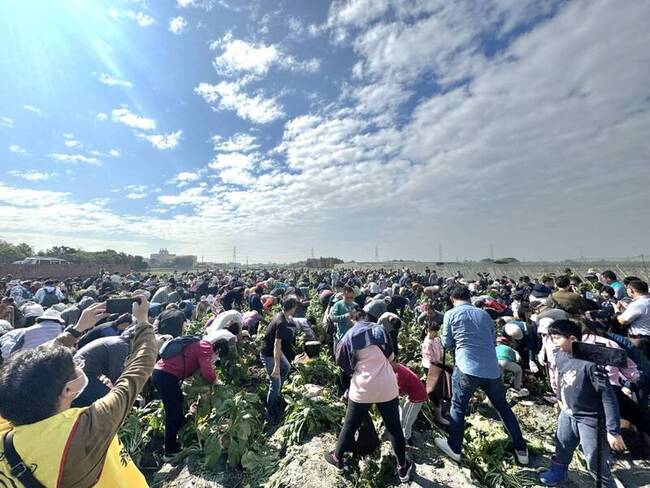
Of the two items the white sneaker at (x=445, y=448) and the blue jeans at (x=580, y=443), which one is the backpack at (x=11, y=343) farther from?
the blue jeans at (x=580, y=443)

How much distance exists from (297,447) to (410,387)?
1.87 metres

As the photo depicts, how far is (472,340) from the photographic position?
13.2 feet

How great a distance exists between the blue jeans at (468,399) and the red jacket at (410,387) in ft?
1.38

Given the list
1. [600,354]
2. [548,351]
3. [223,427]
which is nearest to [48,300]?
[223,427]

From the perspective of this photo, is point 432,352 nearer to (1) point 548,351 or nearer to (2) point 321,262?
(1) point 548,351

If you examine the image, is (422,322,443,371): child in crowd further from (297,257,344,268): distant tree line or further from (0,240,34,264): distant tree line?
(0,240,34,264): distant tree line

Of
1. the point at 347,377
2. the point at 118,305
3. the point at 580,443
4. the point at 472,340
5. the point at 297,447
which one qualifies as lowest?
the point at 297,447

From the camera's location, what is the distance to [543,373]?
6719mm

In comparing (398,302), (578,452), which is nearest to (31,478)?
(578,452)

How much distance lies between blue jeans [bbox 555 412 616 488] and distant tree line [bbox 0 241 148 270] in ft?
218

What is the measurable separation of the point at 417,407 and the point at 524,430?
219 centimetres

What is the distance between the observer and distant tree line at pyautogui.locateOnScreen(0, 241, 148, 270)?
184 ft

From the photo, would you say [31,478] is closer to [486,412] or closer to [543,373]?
[486,412]

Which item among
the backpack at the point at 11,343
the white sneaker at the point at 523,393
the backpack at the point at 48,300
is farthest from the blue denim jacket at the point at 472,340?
the backpack at the point at 48,300
